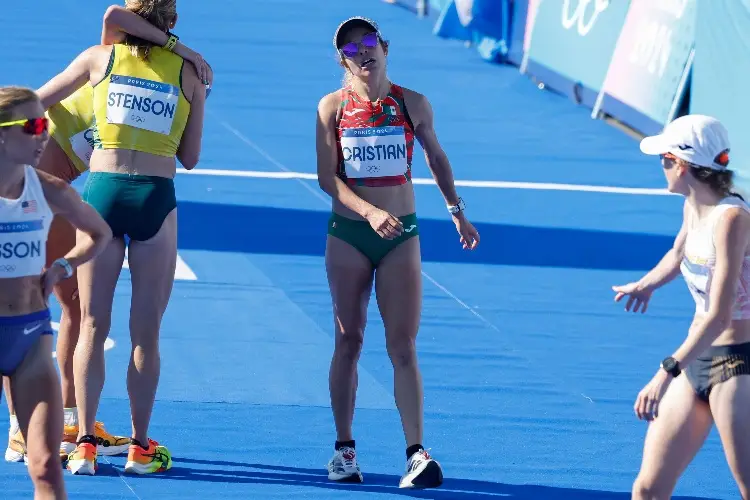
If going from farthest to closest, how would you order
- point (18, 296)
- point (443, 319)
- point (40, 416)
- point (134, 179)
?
point (443, 319), point (134, 179), point (18, 296), point (40, 416)

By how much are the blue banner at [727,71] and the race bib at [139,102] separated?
21.9 ft

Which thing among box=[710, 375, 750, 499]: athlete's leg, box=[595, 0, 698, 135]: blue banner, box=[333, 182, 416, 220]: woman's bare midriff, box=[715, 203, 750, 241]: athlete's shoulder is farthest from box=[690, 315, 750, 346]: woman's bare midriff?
box=[595, 0, 698, 135]: blue banner

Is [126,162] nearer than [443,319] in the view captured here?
Yes

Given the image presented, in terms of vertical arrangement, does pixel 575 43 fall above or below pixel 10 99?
below

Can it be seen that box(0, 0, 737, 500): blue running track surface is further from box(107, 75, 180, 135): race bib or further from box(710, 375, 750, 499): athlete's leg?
box(107, 75, 180, 135): race bib

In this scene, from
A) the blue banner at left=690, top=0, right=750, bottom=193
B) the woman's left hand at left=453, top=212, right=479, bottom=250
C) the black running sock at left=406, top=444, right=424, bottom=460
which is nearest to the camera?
the black running sock at left=406, top=444, right=424, bottom=460

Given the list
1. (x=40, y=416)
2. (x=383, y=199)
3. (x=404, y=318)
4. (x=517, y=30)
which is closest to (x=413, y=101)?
(x=383, y=199)

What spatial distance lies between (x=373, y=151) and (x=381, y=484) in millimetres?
1413

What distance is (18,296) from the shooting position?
15.4 ft

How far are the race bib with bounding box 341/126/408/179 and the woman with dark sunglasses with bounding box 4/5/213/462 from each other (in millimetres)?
664

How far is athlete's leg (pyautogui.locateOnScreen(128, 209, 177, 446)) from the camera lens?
5852mm

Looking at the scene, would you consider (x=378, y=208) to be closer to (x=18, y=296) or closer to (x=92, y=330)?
(x=92, y=330)

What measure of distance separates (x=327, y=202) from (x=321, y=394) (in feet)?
13.3

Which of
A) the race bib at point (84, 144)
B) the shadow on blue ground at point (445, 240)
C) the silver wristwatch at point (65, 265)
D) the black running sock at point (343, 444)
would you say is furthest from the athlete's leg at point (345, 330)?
the shadow on blue ground at point (445, 240)
